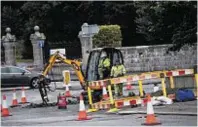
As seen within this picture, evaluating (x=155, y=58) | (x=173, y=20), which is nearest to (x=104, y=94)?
(x=173, y=20)

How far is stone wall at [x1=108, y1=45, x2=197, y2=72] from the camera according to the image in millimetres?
41719

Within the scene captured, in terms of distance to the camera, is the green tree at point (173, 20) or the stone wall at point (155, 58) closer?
the green tree at point (173, 20)

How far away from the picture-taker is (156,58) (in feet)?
139

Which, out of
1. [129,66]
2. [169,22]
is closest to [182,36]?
[169,22]

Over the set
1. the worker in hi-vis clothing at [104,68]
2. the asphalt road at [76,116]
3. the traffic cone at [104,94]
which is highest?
the worker in hi-vis clothing at [104,68]

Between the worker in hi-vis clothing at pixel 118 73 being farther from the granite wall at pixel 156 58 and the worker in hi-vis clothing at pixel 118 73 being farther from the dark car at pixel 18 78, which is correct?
the granite wall at pixel 156 58

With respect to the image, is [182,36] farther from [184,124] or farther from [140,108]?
[184,124]

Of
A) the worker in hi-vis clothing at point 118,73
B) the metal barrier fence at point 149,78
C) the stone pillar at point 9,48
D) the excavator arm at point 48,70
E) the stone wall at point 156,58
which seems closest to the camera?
the metal barrier fence at point 149,78

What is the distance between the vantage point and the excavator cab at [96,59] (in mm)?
23094

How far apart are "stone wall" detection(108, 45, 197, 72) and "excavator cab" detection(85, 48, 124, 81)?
18472 mm

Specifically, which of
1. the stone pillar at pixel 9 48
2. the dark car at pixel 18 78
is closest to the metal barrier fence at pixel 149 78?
the dark car at pixel 18 78

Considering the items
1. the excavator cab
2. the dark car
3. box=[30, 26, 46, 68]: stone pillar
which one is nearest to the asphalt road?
the excavator cab

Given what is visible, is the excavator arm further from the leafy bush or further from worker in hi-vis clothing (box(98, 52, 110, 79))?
the leafy bush

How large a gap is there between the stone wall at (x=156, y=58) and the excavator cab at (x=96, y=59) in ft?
60.6
